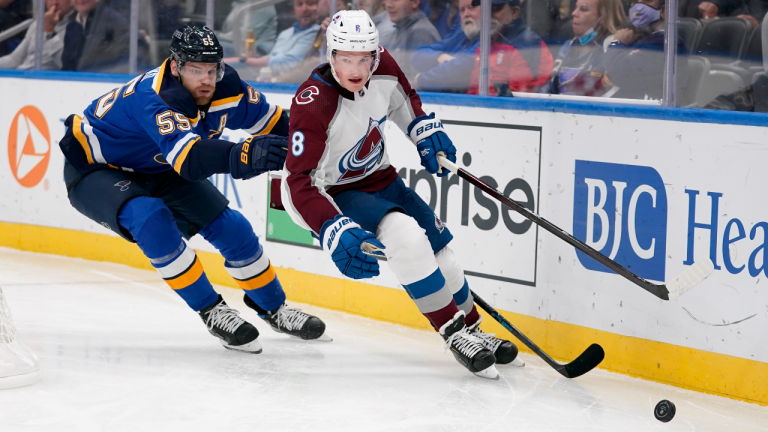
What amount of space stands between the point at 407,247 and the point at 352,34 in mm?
649

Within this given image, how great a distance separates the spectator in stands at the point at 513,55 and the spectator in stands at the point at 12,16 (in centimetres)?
294

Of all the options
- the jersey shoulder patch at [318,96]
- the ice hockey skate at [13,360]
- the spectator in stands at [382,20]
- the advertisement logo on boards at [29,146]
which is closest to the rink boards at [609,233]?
the spectator in stands at [382,20]

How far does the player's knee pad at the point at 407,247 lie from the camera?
289 cm

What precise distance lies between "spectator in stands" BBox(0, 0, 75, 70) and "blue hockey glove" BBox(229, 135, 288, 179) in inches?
109

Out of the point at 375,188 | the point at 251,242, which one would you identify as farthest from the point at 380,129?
the point at 251,242

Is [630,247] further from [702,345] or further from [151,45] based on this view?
[151,45]

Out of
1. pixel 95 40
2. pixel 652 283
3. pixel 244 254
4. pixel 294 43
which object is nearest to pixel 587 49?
pixel 652 283

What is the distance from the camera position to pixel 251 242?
11.5ft

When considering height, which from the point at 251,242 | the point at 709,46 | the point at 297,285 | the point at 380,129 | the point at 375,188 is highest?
the point at 709,46

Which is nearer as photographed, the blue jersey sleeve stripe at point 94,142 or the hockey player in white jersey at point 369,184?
the hockey player in white jersey at point 369,184

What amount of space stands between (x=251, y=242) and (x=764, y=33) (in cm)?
184

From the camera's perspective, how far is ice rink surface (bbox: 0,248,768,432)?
2.64m

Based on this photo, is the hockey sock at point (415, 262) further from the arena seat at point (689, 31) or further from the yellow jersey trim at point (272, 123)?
the arena seat at point (689, 31)

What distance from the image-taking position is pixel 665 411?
8.41 ft
